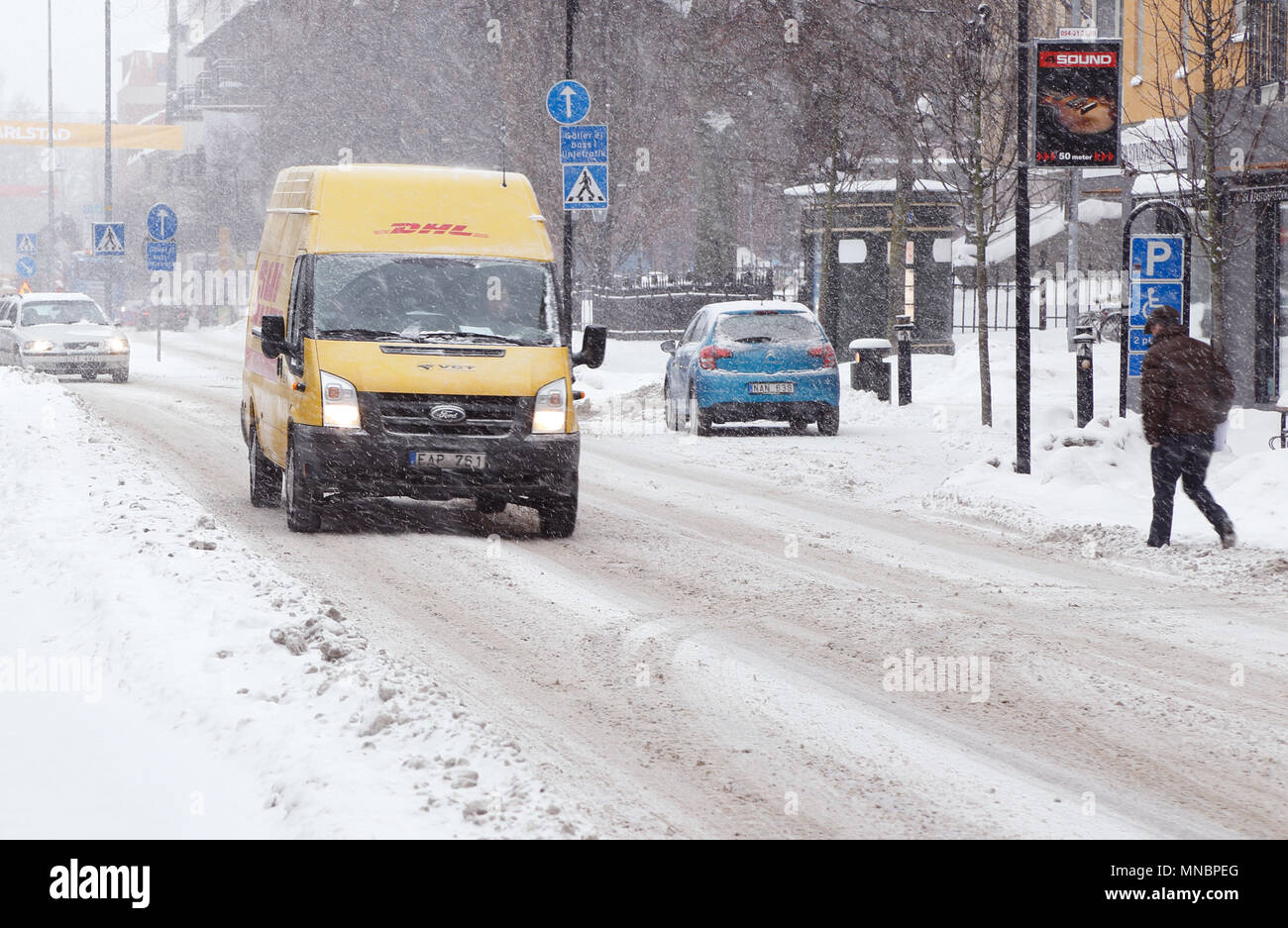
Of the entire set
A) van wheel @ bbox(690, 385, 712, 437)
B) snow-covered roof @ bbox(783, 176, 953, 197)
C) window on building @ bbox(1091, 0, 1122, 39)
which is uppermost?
window on building @ bbox(1091, 0, 1122, 39)

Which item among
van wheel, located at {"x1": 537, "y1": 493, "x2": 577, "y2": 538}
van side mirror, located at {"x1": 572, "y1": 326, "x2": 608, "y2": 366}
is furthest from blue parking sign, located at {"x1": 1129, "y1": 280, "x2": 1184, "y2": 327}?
van wheel, located at {"x1": 537, "y1": 493, "x2": 577, "y2": 538}

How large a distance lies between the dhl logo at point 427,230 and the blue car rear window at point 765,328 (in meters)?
8.66

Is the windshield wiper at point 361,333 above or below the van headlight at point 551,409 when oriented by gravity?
above

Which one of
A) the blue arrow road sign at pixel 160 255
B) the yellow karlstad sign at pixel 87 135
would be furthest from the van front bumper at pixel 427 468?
the yellow karlstad sign at pixel 87 135

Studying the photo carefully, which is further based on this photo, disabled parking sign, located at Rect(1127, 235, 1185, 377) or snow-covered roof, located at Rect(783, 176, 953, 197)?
snow-covered roof, located at Rect(783, 176, 953, 197)

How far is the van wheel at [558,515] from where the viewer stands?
40.0 ft

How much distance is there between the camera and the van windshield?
12.1m

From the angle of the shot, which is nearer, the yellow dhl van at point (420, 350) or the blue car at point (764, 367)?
the yellow dhl van at point (420, 350)

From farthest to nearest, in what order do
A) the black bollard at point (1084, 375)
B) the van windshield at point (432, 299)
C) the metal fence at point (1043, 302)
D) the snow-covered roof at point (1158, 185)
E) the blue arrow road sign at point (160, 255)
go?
the metal fence at point (1043, 302), the blue arrow road sign at point (160, 255), the snow-covered roof at point (1158, 185), the black bollard at point (1084, 375), the van windshield at point (432, 299)

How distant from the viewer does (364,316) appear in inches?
478

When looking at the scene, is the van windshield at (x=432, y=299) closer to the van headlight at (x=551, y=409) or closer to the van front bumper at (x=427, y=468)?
the van headlight at (x=551, y=409)

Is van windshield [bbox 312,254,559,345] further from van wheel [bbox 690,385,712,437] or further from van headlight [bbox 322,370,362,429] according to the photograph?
van wheel [bbox 690,385,712,437]

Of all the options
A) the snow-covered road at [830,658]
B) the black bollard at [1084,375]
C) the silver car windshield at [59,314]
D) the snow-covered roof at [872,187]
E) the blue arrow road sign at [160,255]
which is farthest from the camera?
the blue arrow road sign at [160,255]
